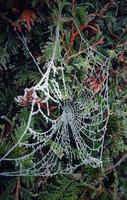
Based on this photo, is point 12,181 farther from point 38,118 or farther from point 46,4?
point 46,4

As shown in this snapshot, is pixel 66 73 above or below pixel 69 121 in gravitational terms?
above


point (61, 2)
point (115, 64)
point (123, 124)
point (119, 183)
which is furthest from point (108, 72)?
point (119, 183)

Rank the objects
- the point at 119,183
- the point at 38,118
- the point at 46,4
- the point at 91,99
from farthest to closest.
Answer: the point at 119,183 → the point at 91,99 → the point at 38,118 → the point at 46,4

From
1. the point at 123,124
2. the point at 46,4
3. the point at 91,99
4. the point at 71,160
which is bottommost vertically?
the point at 71,160

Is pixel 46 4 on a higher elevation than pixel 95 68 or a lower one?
higher

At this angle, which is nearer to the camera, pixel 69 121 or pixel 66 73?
pixel 66 73

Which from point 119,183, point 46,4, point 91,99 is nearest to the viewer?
point 46,4

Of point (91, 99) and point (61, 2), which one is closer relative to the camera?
point (61, 2)
